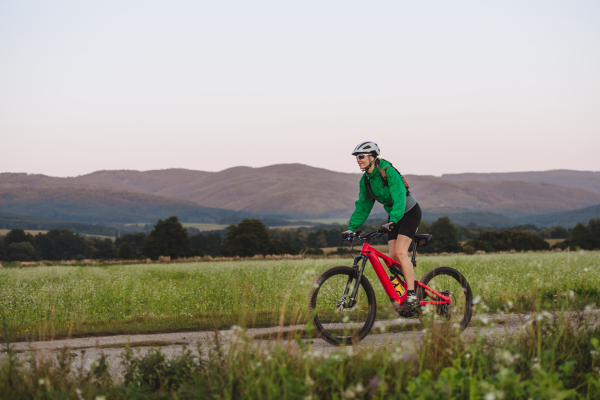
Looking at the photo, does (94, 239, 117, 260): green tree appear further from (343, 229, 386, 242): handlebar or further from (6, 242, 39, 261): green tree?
(343, 229, 386, 242): handlebar

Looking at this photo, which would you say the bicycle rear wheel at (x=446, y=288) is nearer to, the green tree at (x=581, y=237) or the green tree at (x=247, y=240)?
the green tree at (x=247, y=240)

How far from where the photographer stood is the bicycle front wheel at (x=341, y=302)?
20.8 ft

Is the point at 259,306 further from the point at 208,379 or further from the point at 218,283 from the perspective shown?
the point at 208,379

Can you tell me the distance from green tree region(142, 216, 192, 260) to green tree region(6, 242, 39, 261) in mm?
28419

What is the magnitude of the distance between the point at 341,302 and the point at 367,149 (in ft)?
7.32

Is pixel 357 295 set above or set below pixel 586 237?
above

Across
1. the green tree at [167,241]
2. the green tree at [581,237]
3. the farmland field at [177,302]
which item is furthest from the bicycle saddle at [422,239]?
the green tree at [581,237]

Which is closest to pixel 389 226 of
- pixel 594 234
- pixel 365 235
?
pixel 365 235

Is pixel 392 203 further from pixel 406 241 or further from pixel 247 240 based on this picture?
pixel 247 240

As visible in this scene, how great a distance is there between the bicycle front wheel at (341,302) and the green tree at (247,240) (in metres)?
52.0

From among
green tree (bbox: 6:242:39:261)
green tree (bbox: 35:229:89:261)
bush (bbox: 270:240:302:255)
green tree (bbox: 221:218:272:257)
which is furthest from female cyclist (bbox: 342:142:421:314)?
green tree (bbox: 35:229:89:261)

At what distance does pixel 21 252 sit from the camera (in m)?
76.1

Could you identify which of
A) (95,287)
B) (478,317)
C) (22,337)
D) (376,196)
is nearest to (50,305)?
(95,287)

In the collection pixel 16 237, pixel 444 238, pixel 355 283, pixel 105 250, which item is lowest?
pixel 105 250
